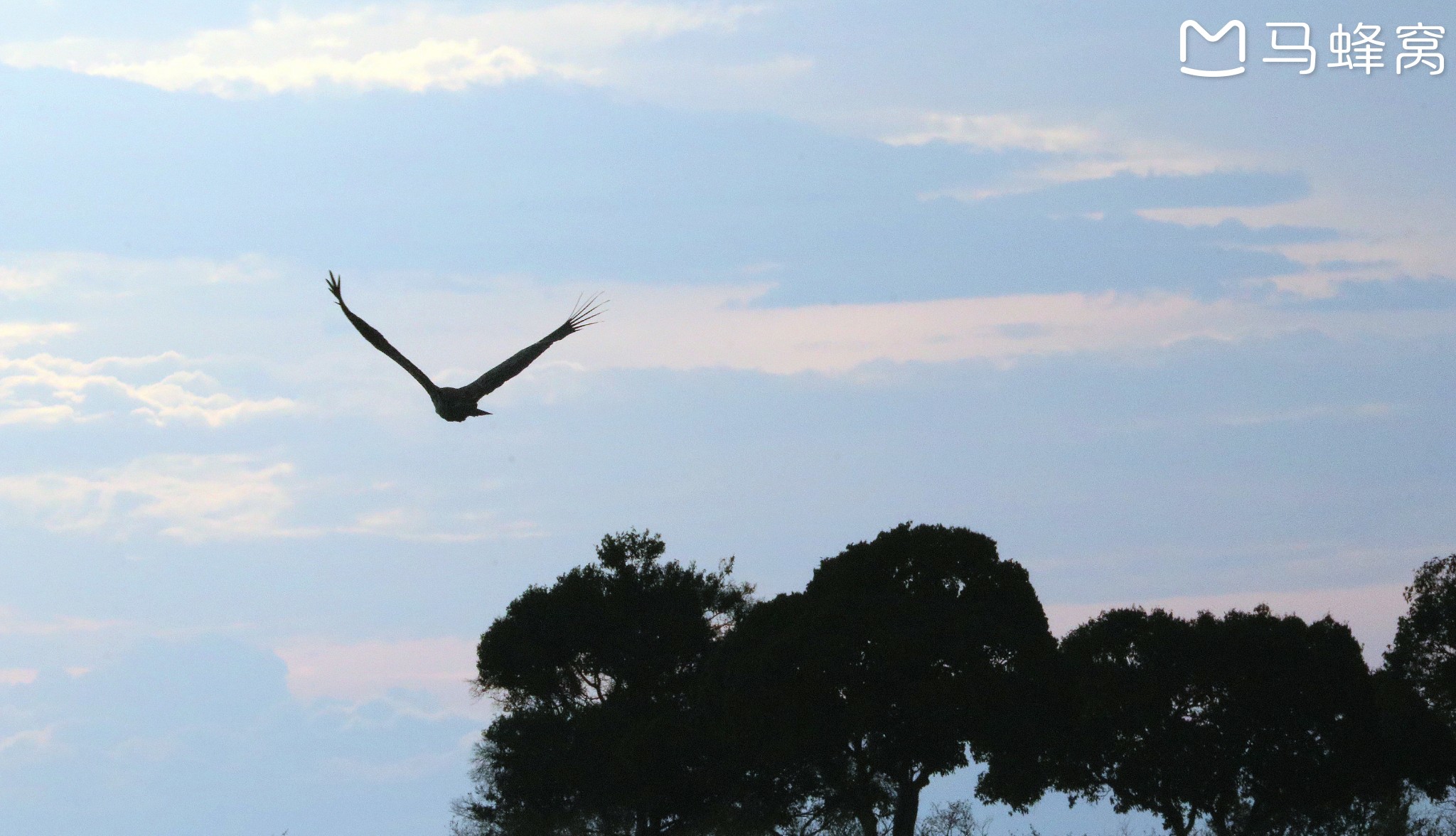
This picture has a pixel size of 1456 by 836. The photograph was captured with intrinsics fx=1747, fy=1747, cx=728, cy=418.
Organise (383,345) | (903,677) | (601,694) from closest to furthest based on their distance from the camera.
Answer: (383,345)
(903,677)
(601,694)

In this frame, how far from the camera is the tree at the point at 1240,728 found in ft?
167

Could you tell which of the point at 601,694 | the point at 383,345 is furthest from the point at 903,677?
the point at 383,345

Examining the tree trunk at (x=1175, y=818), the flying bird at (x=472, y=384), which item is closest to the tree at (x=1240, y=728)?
the tree trunk at (x=1175, y=818)

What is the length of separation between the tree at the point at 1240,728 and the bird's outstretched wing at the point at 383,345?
3079 centimetres

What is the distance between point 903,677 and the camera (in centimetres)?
4975

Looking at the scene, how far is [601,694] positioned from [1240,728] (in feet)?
77.0

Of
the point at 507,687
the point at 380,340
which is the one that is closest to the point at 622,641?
the point at 507,687

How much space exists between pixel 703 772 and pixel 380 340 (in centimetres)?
3386

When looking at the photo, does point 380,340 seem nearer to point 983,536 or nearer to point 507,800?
point 983,536

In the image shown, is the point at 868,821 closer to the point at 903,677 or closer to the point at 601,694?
the point at 903,677

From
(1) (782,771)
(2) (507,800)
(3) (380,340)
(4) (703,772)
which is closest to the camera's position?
(3) (380,340)

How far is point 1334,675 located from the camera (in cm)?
5219

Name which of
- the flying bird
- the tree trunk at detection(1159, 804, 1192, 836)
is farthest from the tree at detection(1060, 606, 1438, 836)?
the flying bird

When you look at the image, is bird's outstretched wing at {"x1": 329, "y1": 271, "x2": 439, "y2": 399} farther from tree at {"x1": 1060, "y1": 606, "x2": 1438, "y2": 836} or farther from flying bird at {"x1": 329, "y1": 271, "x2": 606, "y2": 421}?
tree at {"x1": 1060, "y1": 606, "x2": 1438, "y2": 836}
